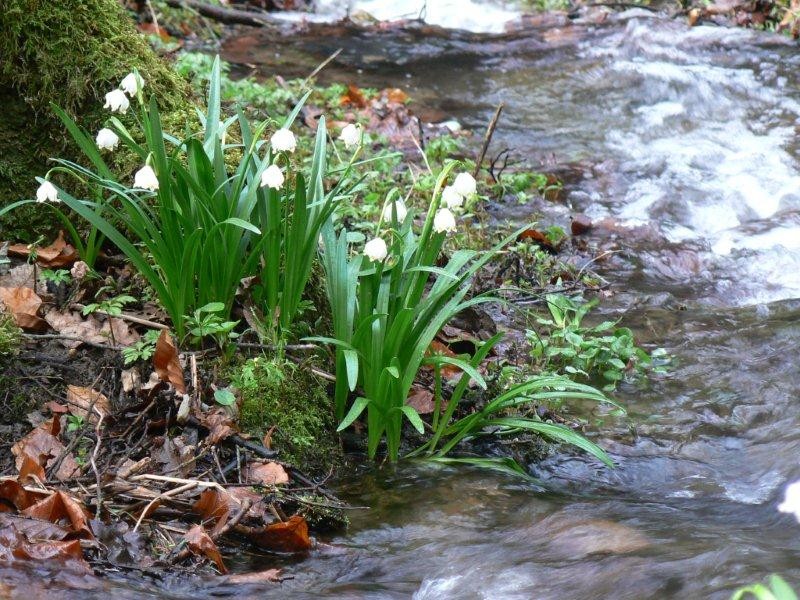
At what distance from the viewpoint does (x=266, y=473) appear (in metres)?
2.76

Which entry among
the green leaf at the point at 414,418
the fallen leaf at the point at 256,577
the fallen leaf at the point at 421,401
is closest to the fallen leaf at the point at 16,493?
the fallen leaf at the point at 256,577

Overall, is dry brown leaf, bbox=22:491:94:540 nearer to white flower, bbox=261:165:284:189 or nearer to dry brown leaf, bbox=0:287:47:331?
dry brown leaf, bbox=0:287:47:331

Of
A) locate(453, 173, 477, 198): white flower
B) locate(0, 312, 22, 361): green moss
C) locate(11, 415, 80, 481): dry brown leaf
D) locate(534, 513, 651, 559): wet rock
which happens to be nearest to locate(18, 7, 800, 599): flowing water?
locate(534, 513, 651, 559): wet rock

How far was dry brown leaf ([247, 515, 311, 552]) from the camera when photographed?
8.32 ft

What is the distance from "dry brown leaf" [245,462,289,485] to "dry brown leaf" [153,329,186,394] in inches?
15.0

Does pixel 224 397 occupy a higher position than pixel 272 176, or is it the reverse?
pixel 272 176

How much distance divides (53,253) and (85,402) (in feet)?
2.61

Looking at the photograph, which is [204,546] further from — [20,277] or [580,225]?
[580,225]

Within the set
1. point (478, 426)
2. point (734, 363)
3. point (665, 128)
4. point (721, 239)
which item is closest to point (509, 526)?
point (478, 426)

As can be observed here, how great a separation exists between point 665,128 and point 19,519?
6890 mm

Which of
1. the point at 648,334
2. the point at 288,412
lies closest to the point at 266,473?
the point at 288,412

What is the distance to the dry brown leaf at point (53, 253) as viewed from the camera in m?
3.38

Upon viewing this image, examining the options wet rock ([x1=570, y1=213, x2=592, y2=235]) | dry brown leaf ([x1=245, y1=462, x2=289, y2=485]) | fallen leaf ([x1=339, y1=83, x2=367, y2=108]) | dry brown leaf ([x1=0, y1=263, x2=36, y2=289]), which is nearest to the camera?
dry brown leaf ([x1=245, y1=462, x2=289, y2=485])

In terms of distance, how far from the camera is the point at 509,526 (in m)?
2.78
